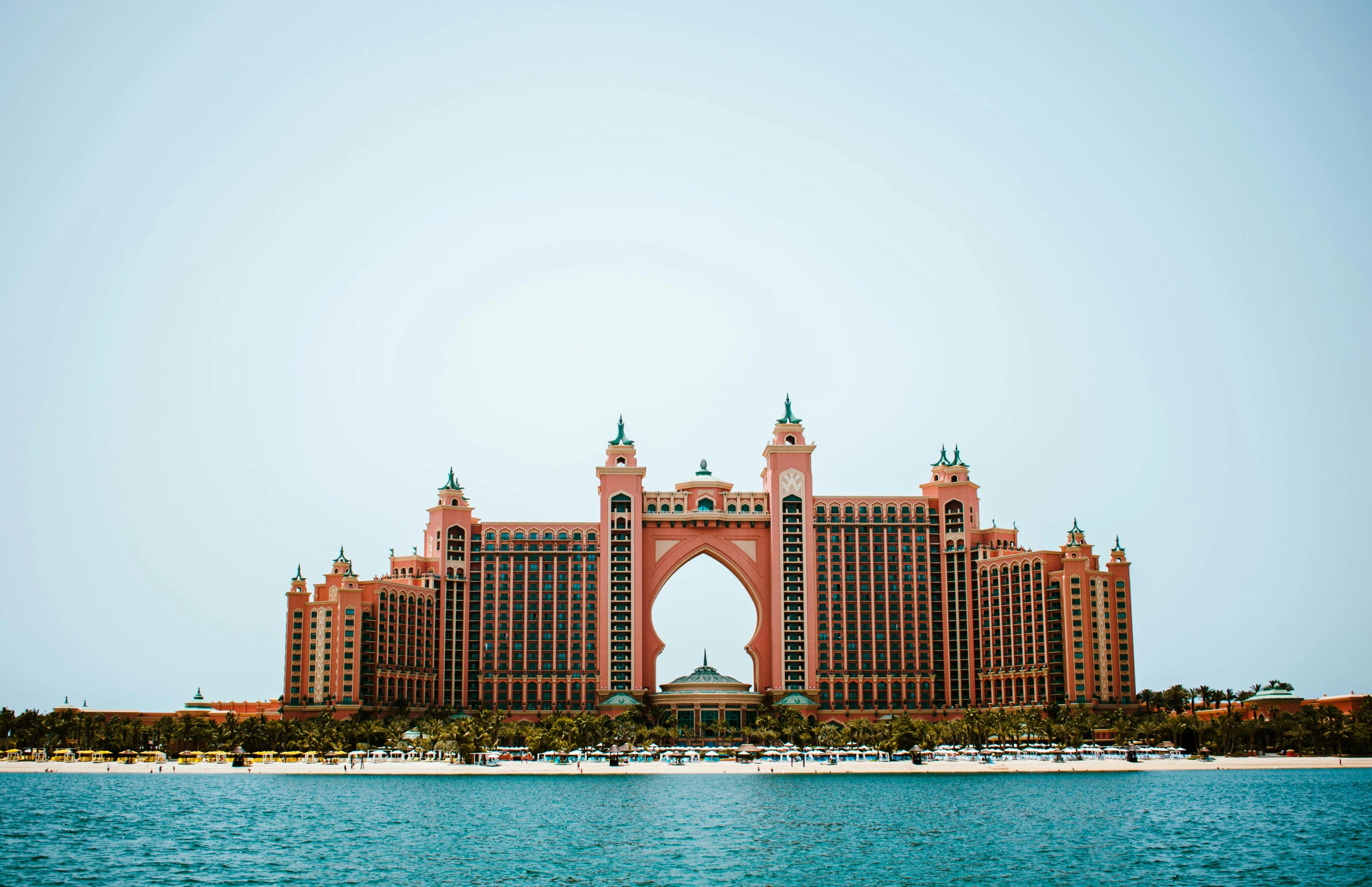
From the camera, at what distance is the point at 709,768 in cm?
12431

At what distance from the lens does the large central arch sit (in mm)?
162875

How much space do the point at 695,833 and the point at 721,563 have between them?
95.2 metres

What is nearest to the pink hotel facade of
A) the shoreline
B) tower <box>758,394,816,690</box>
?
tower <box>758,394,816,690</box>

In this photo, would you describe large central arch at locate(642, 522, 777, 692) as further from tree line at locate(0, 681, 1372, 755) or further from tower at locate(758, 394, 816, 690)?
tree line at locate(0, 681, 1372, 755)

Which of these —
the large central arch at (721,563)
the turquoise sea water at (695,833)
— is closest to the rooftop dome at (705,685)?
the large central arch at (721,563)

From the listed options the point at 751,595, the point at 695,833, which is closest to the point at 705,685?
the point at 751,595

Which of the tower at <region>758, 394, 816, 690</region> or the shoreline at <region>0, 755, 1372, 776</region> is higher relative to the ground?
the tower at <region>758, 394, 816, 690</region>

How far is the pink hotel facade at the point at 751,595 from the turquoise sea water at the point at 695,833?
50.1 metres

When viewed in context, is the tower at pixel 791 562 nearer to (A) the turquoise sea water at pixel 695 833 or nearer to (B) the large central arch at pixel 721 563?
(B) the large central arch at pixel 721 563

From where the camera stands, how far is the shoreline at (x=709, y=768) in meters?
119

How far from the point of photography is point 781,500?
163875mm

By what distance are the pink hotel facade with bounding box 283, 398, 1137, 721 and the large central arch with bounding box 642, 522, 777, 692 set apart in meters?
0.20

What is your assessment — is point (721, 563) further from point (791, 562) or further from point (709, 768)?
point (709, 768)

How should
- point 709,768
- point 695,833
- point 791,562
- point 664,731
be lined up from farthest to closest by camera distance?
point 791,562 → point 664,731 → point 709,768 → point 695,833
